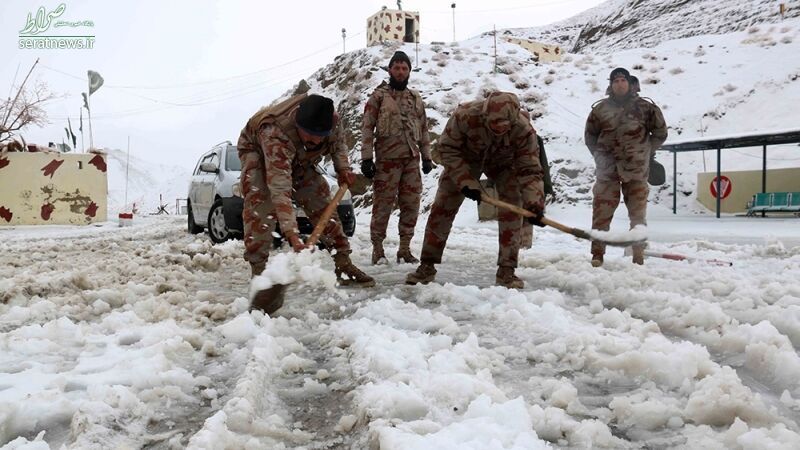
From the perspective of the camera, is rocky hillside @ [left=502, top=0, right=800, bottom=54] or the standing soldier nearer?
the standing soldier

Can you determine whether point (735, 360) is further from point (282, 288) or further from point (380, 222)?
point (380, 222)

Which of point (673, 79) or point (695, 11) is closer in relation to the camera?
point (673, 79)

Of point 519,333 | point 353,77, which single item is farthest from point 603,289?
point 353,77

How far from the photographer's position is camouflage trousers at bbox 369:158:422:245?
554cm

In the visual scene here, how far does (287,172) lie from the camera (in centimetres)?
390

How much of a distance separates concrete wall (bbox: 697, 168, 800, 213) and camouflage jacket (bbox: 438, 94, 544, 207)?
14427 millimetres

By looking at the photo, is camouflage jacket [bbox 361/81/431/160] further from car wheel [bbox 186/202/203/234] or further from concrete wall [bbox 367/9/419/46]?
concrete wall [bbox 367/9/419/46]

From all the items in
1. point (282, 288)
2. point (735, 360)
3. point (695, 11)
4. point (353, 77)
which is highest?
point (695, 11)

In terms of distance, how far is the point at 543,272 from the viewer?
4949 mm

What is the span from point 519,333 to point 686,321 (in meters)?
0.93

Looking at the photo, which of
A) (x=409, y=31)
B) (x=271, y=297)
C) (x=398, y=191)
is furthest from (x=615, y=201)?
(x=409, y=31)

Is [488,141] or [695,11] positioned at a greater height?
[695,11]

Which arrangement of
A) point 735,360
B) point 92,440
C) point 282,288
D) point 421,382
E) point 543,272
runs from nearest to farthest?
point 92,440 < point 421,382 < point 735,360 < point 282,288 < point 543,272

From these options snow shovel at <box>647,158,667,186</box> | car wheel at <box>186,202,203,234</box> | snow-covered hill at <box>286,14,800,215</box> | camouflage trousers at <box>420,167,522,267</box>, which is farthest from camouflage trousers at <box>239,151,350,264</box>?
snow-covered hill at <box>286,14,800,215</box>
